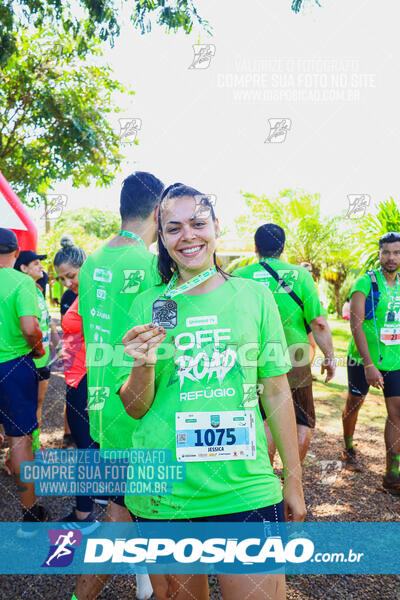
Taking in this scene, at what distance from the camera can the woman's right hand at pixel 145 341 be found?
1.48 metres

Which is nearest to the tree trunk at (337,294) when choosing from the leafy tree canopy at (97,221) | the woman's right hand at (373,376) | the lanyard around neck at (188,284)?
the woman's right hand at (373,376)

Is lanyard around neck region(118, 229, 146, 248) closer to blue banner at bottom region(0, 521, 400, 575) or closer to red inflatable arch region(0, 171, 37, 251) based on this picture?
blue banner at bottom region(0, 521, 400, 575)

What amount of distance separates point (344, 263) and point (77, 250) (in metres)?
16.7

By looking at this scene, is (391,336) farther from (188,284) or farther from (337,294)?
(337,294)

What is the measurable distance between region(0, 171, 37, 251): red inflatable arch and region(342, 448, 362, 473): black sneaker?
4.69 metres

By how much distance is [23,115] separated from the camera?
860 centimetres

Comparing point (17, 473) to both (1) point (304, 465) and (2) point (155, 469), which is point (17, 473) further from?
(1) point (304, 465)

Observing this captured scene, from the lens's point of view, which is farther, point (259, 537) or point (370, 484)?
point (370, 484)

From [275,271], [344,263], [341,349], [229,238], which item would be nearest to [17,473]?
[275,271]

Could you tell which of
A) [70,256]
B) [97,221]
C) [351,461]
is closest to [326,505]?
[351,461]

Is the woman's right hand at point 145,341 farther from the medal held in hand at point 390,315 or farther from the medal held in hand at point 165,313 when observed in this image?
the medal held in hand at point 390,315

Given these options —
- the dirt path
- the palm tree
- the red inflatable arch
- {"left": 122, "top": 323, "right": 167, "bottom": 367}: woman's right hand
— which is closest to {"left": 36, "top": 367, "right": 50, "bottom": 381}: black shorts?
the dirt path

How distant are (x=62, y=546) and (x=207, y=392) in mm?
2264

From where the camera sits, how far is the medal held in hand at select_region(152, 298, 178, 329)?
63.7 inches
